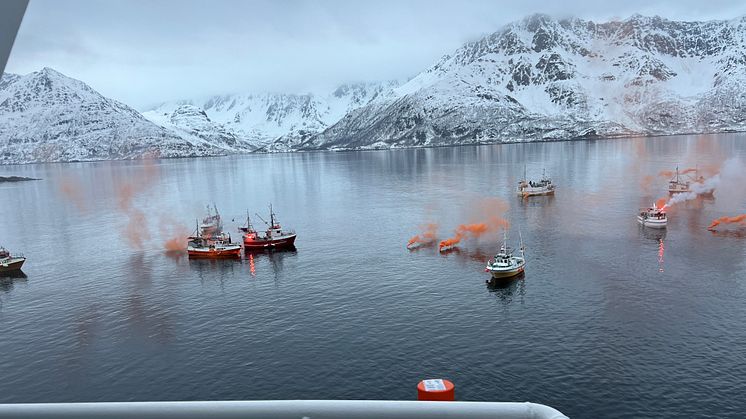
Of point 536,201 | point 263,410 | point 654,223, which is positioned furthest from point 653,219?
point 263,410

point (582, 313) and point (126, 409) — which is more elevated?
point (126, 409)

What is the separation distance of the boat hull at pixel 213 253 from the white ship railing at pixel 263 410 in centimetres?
11457

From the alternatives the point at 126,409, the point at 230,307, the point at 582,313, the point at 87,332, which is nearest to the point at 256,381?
the point at 230,307

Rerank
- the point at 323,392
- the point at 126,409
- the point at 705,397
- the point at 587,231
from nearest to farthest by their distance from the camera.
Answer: the point at 126,409, the point at 705,397, the point at 323,392, the point at 587,231

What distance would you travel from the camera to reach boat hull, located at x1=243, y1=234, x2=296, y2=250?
126 metres

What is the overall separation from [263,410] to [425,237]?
118m

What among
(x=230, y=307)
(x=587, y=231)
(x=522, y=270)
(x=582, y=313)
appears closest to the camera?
(x=582, y=313)

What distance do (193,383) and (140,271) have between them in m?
59.4

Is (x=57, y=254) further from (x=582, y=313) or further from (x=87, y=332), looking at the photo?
(x=582, y=313)

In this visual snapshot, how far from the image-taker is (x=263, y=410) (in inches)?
353

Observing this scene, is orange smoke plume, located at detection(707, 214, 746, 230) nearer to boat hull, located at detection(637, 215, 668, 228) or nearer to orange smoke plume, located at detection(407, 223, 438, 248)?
boat hull, located at detection(637, 215, 668, 228)

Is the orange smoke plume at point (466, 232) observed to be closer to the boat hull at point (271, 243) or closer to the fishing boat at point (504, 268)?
the fishing boat at point (504, 268)

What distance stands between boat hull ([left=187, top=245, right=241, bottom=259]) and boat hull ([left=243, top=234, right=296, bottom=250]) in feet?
23.2

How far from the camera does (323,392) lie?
54250mm
